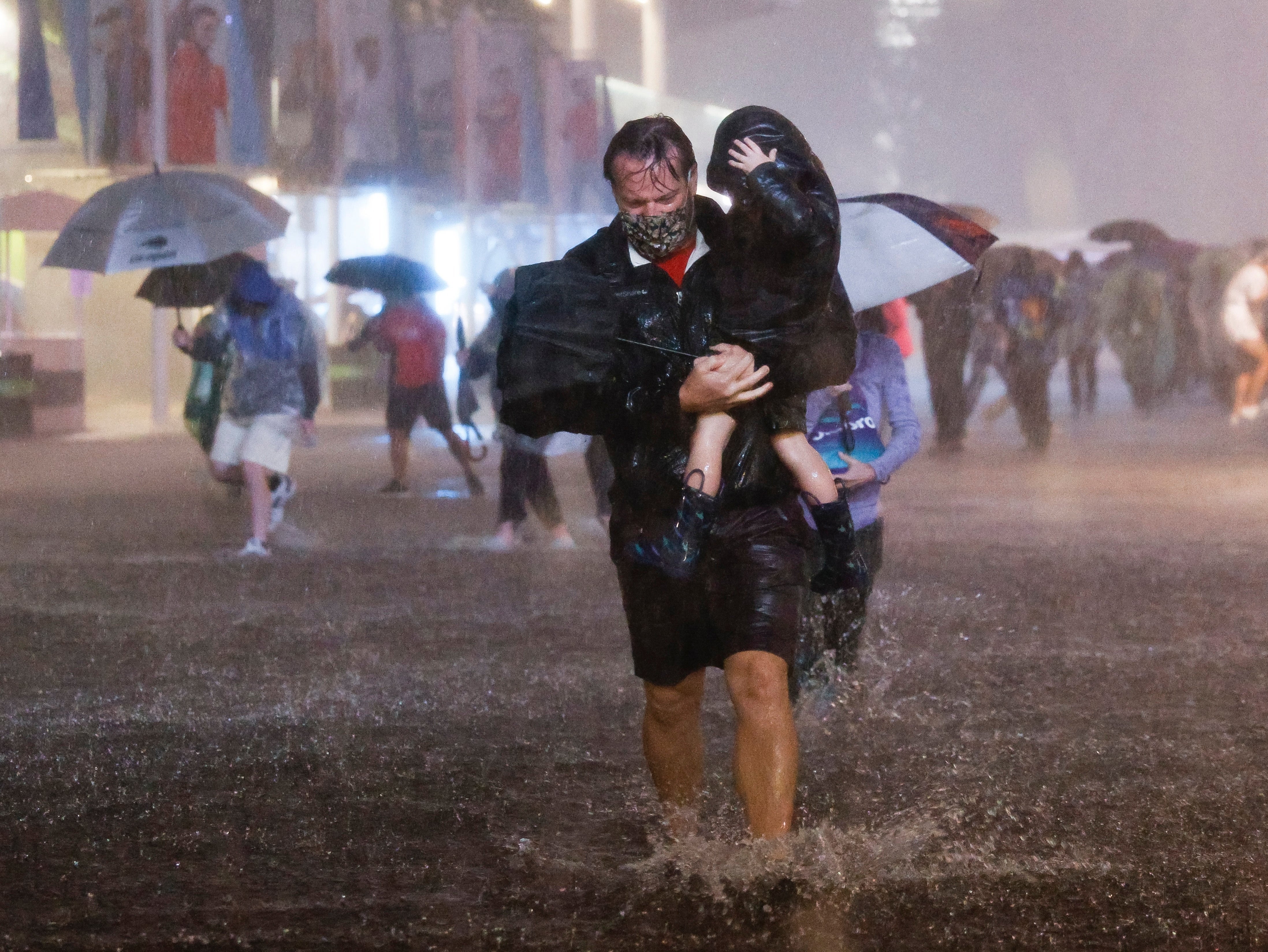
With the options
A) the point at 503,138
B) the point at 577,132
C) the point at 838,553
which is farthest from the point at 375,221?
the point at 838,553

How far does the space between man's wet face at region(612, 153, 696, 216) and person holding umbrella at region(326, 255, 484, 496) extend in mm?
9559

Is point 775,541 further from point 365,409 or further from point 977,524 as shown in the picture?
point 365,409

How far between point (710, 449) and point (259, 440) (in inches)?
262

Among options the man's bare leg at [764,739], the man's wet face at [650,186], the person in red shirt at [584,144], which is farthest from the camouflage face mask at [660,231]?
the person in red shirt at [584,144]

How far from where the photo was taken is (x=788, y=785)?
12.5 feet

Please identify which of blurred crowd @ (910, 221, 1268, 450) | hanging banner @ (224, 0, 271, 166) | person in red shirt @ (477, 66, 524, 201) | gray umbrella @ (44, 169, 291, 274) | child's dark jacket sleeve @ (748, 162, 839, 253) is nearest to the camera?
child's dark jacket sleeve @ (748, 162, 839, 253)

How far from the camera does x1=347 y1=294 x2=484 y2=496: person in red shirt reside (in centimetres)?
1341

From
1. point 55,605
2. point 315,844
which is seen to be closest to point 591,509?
point 55,605

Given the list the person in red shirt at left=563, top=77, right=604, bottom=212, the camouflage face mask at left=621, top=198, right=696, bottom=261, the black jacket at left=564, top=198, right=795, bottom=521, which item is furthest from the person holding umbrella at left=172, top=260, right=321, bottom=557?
the person in red shirt at left=563, top=77, right=604, bottom=212

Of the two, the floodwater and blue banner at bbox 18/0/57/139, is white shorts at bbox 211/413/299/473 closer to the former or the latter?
the floodwater

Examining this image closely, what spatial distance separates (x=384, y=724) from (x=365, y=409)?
61.3 ft

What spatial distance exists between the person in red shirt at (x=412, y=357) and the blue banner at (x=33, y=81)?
10072 millimetres

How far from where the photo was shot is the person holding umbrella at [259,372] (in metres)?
9.80

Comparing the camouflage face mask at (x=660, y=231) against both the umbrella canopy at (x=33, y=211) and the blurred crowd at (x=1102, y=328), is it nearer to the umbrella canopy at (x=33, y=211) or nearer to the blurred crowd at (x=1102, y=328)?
the blurred crowd at (x=1102, y=328)
